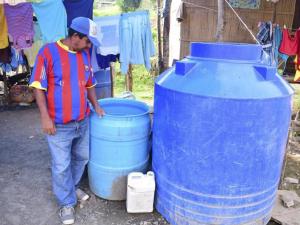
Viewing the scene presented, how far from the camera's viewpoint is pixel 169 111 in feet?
9.05

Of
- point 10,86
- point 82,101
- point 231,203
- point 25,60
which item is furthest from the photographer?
point 10,86

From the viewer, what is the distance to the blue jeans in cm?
294

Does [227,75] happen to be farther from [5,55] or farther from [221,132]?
[5,55]

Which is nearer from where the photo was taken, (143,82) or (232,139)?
(232,139)

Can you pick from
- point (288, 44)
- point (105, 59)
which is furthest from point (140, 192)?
point (288, 44)

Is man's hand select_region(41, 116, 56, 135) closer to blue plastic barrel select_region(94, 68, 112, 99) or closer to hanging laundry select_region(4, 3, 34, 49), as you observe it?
blue plastic barrel select_region(94, 68, 112, 99)

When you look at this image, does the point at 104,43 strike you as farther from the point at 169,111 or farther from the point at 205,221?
the point at 205,221

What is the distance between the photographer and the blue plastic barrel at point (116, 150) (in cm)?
307

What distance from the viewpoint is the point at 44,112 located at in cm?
272

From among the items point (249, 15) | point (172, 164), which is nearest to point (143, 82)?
point (249, 15)

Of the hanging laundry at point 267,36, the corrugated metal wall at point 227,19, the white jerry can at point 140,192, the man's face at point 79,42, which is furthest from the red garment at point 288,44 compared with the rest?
the man's face at point 79,42

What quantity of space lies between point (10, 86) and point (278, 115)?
659 centimetres

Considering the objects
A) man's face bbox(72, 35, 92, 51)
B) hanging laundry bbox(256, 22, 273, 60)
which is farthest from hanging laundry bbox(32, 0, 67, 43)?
hanging laundry bbox(256, 22, 273, 60)

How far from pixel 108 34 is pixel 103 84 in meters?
0.91
